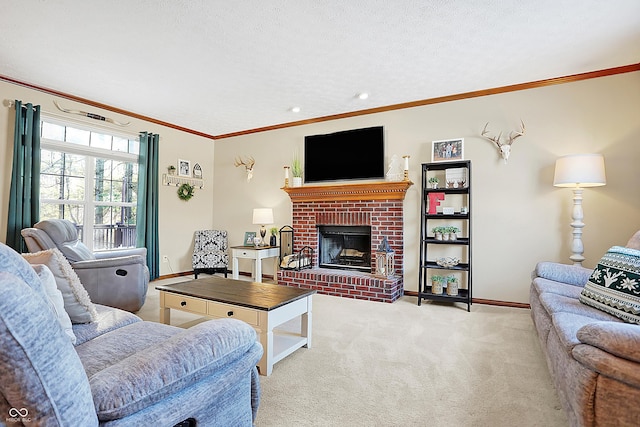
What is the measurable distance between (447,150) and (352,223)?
4.96ft

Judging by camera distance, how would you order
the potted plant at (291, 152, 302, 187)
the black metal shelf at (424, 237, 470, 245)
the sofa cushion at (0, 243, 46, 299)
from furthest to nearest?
the potted plant at (291, 152, 302, 187) → the black metal shelf at (424, 237, 470, 245) → the sofa cushion at (0, 243, 46, 299)

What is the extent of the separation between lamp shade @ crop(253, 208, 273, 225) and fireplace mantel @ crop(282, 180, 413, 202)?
42cm

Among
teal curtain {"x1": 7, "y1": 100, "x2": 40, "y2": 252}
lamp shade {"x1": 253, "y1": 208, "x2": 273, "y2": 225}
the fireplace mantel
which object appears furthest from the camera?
lamp shade {"x1": 253, "y1": 208, "x2": 273, "y2": 225}

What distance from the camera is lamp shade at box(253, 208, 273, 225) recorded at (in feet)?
16.4

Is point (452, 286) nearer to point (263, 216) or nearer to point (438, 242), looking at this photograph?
point (438, 242)

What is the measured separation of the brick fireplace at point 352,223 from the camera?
4035 millimetres

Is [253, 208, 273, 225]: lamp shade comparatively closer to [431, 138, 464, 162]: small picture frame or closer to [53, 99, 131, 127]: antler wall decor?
[53, 99, 131, 127]: antler wall decor

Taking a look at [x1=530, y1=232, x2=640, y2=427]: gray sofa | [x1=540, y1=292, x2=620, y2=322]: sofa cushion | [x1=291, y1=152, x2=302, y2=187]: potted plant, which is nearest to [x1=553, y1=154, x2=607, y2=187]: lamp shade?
[x1=540, y1=292, x2=620, y2=322]: sofa cushion

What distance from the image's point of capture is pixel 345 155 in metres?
4.64

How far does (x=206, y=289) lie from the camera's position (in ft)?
8.53

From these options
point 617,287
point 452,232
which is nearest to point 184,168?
point 452,232

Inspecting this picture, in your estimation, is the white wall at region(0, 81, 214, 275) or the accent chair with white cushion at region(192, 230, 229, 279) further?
the accent chair with white cushion at region(192, 230, 229, 279)

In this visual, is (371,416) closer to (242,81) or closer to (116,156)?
(242,81)

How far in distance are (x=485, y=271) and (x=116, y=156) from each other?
4965 millimetres
